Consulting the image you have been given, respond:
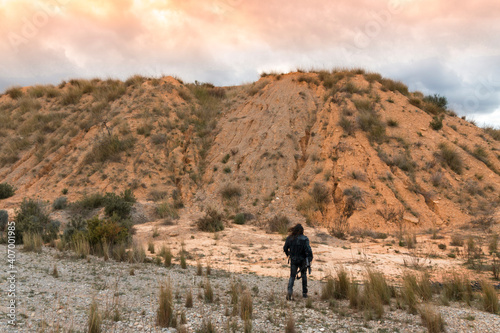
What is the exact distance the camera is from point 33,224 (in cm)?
1023

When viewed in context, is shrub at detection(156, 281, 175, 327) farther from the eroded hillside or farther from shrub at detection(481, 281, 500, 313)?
the eroded hillside

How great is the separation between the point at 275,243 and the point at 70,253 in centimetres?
626

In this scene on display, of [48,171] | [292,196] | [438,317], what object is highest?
[48,171]

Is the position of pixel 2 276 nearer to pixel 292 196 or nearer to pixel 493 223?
pixel 292 196

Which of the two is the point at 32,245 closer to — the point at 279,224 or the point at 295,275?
the point at 295,275

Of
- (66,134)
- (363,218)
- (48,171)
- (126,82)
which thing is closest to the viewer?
(363,218)

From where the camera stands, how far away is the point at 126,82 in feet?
84.2

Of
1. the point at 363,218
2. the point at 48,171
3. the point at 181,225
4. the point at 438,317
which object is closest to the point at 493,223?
the point at 363,218

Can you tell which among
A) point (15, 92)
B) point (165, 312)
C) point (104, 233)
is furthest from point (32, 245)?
point (15, 92)

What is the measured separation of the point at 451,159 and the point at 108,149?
749 inches

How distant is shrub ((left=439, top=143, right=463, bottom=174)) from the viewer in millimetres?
15820

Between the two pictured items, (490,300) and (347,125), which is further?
(347,125)

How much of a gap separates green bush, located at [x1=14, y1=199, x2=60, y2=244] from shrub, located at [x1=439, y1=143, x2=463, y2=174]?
17.4 m

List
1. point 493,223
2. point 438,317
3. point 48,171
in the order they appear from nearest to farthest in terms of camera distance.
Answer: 1. point 438,317
2. point 493,223
3. point 48,171
